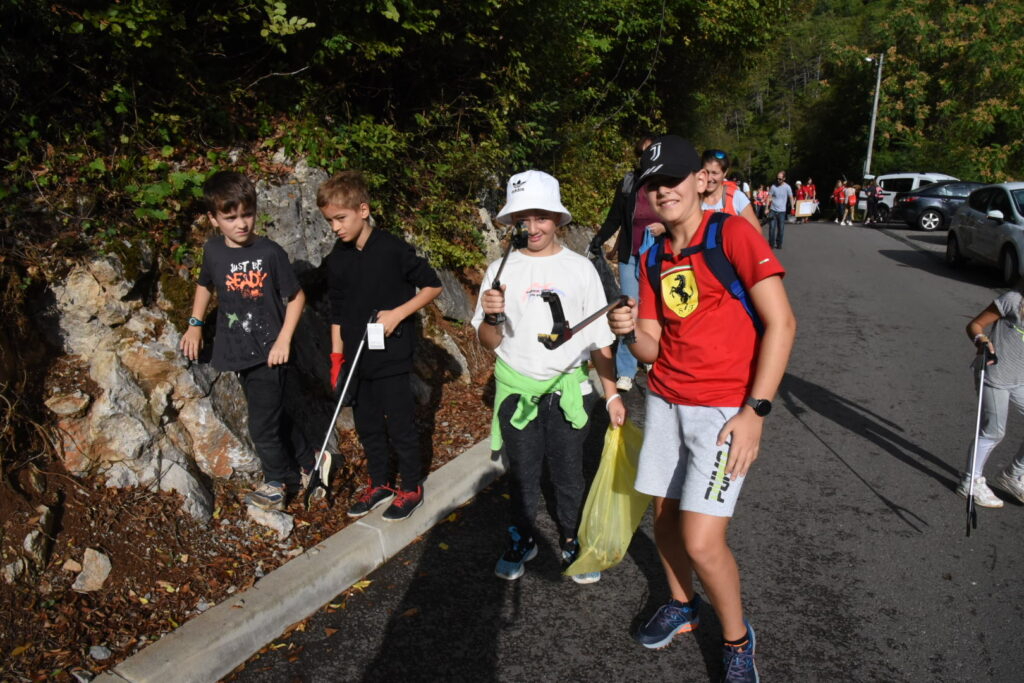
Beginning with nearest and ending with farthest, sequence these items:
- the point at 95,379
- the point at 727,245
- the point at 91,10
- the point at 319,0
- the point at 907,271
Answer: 1. the point at 727,245
2. the point at 95,379
3. the point at 91,10
4. the point at 319,0
5. the point at 907,271

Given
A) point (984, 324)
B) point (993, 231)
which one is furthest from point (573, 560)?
point (993, 231)

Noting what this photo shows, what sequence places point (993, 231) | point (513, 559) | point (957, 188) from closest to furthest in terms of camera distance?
point (513, 559)
point (993, 231)
point (957, 188)

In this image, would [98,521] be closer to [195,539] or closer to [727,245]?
[195,539]

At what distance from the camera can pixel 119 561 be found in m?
3.25

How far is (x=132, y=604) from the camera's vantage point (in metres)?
3.09

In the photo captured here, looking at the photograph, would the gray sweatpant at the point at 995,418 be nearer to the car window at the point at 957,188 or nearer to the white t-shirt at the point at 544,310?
the white t-shirt at the point at 544,310

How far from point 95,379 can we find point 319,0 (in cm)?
353

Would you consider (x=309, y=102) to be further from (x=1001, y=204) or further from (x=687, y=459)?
(x=1001, y=204)

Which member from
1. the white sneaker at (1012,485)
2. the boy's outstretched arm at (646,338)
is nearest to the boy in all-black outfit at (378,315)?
the boy's outstretched arm at (646,338)

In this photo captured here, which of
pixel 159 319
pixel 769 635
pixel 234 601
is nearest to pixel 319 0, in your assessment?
pixel 159 319

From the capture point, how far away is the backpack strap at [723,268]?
2.45 metres

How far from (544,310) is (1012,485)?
3.13 m

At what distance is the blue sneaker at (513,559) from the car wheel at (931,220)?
22.4 meters

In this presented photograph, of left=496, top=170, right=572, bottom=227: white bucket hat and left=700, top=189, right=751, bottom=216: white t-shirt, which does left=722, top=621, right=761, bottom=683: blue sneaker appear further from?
left=700, top=189, right=751, bottom=216: white t-shirt
